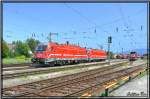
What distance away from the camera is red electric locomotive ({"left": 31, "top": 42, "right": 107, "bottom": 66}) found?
38.6 m

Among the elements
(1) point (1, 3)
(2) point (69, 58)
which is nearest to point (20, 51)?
(2) point (69, 58)

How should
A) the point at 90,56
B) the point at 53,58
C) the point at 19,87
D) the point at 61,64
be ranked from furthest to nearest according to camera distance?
1. the point at 90,56
2. the point at 61,64
3. the point at 53,58
4. the point at 19,87

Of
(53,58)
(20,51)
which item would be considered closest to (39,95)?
(53,58)

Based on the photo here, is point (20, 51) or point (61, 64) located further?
point (20, 51)

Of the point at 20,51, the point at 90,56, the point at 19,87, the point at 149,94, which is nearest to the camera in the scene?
the point at 149,94

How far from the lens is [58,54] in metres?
42.1

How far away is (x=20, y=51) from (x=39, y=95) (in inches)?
3606

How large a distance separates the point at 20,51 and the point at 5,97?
3629 inches

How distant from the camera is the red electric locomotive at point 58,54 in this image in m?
38.6

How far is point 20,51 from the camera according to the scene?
105 meters

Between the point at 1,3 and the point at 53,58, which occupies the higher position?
the point at 1,3

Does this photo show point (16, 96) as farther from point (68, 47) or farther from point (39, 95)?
point (68, 47)

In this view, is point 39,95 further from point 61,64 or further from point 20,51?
point 20,51

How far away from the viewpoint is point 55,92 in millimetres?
15516
